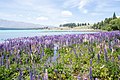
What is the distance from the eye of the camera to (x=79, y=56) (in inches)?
434

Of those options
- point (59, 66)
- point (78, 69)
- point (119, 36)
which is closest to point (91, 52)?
point (78, 69)

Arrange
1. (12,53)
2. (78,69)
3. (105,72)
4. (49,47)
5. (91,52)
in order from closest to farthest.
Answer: (105,72) < (78,69) < (12,53) < (91,52) < (49,47)

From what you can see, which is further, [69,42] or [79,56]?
[69,42]

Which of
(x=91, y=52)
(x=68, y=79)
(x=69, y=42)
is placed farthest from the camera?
(x=69, y=42)

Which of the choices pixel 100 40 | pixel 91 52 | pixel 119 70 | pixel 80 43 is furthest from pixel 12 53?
pixel 100 40

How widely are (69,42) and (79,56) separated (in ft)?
14.0

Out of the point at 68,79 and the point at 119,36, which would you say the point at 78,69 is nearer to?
the point at 68,79

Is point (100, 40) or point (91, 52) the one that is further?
point (100, 40)

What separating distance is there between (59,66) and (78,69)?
36.4 inches

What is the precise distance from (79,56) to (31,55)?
198cm

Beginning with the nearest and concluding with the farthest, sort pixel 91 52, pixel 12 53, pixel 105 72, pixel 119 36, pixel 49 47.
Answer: pixel 105 72, pixel 12 53, pixel 91 52, pixel 49 47, pixel 119 36

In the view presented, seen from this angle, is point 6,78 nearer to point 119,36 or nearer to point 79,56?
point 79,56

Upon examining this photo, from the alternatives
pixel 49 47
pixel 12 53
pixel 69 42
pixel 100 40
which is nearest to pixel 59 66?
pixel 12 53

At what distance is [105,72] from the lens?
8.70 meters
